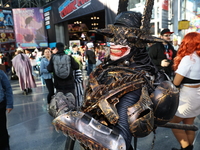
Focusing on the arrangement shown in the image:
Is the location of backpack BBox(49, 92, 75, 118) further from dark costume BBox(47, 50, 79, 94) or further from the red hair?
dark costume BBox(47, 50, 79, 94)

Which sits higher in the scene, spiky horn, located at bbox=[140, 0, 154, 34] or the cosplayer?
spiky horn, located at bbox=[140, 0, 154, 34]

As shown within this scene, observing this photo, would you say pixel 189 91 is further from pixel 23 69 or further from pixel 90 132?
pixel 23 69

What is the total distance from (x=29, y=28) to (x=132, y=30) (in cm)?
1738

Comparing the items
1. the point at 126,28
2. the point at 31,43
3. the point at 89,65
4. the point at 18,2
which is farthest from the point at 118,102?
the point at 18,2

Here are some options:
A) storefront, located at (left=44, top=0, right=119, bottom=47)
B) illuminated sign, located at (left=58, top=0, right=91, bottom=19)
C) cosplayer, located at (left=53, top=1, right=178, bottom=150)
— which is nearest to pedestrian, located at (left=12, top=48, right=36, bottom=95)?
storefront, located at (left=44, top=0, right=119, bottom=47)

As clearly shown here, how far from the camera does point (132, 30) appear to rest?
4.18 feet

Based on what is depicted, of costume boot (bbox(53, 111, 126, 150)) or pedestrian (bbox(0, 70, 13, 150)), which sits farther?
pedestrian (bbox(0, 70, 13, 150))

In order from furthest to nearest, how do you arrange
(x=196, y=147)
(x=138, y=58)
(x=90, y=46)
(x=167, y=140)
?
(x=90, y=46) → (x=167, y=140) → (x=196, y=147) → (x=138, y=58)

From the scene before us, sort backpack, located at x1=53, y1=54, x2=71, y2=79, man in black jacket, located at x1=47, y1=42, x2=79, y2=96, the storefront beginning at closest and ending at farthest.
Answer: backpack, located at x1=53, y1=54, x2=71, y2=79, man in black jacket, located at x1=47, y1=42, x2=79, y2=96, the storefront

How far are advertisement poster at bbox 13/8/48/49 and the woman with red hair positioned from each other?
16324 mm

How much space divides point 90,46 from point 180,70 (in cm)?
553

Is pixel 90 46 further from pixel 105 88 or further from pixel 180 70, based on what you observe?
pixel 105 88

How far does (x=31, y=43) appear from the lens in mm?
16844

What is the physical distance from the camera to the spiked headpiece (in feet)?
4.19
